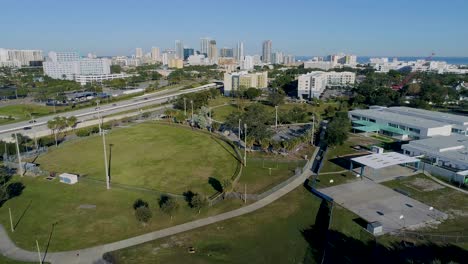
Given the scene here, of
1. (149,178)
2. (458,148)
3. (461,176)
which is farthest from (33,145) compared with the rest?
(458,148)

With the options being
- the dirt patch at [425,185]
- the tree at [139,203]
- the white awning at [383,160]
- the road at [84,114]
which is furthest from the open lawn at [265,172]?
the road at [84,114]

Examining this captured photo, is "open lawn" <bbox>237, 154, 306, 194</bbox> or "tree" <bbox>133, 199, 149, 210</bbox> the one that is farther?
"open lawn" <bbox>237, 154, 306, 194</bbox>

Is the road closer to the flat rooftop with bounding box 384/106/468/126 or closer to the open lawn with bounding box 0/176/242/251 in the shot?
the open lawn with bounding box 0/176/242/251

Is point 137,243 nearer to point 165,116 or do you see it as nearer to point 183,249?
point 183,249

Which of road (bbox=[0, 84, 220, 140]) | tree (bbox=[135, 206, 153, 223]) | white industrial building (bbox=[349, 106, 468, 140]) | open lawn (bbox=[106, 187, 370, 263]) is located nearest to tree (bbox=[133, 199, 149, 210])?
tree (bbox=[135, 206, 153, 223])

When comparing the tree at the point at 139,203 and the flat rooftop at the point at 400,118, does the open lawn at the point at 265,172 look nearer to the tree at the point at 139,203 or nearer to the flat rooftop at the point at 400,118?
the tree at the point at 139,203

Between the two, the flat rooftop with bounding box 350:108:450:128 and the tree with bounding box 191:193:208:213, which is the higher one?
the flat rooftop with bounding box 350:108:450:128

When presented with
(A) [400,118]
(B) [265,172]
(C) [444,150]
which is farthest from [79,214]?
(A) [400,118]
